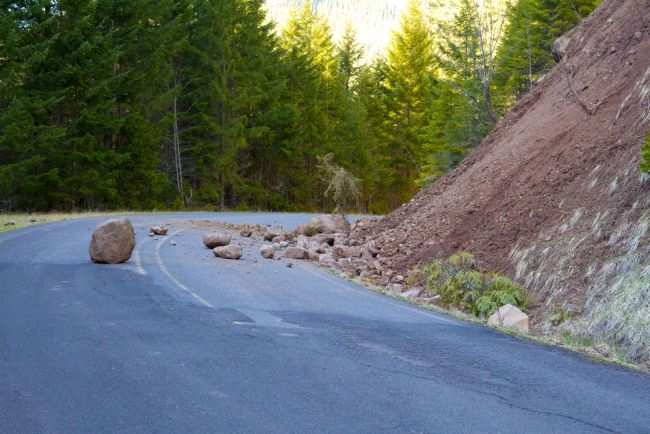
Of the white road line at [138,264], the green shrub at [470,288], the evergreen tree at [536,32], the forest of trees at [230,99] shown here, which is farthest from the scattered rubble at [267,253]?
the evergreen tree at [536,32]

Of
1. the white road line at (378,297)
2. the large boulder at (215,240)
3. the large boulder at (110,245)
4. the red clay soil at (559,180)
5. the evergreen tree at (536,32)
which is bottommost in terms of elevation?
the white road line at (378,297)

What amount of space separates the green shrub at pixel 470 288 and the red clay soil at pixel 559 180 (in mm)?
426

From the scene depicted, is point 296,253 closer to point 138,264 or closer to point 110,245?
point 138,264

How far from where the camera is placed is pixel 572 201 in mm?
11703

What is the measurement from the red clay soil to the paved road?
3746 millimetres

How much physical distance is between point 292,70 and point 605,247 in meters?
42.0

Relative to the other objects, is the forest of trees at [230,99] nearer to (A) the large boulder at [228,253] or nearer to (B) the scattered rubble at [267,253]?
(B) the scattered rubble at [267,253]

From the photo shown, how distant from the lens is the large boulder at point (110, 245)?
38.8 ft

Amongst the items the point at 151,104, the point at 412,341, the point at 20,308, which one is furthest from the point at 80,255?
the point at 151,104

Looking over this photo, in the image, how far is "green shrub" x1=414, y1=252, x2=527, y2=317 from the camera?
31.8 feet

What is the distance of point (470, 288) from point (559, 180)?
163 inches

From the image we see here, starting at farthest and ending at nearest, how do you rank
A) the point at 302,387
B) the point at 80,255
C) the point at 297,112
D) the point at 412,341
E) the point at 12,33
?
the point at 297,112 < the point at 12,33 < the point at 80,255 < the point at 412,341 < the point at 302,387

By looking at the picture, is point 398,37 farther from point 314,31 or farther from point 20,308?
point 20,308

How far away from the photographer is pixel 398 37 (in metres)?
50.7
